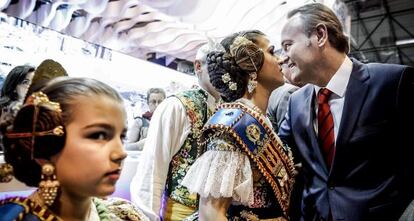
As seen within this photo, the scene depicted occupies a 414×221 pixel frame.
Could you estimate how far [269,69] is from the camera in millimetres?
1448

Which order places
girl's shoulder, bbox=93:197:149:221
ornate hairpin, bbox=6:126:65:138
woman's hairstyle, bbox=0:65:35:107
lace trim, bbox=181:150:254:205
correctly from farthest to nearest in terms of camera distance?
1. woman's hairstyle, bbox=0:65:35:107
2. lace trim, bbox=181:150:254:205
3. girl's shoulder, bbox=93:197:149:221
4. ornate hairpin, bbox=6:126:65:138

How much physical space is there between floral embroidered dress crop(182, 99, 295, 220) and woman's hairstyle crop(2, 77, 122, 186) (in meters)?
0.58

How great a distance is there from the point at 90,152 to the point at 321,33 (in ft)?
4.00

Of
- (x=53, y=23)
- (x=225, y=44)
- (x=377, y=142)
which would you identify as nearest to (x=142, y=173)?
(x=225, y=44)

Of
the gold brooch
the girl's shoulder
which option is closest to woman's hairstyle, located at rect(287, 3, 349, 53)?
the gold brooch

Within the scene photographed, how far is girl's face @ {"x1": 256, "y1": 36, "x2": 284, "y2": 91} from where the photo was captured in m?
1.44

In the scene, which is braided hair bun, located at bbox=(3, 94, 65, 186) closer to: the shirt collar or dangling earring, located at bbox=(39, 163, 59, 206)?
dangling earring, located at bbox=(39, 163, 59, 206)

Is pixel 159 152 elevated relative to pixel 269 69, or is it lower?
lower

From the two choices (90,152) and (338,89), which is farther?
(338,89)

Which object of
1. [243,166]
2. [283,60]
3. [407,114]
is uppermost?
[283,60]

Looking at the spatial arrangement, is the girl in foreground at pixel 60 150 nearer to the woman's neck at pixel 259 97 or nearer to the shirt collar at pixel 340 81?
the woman's neck at pixel 259 97

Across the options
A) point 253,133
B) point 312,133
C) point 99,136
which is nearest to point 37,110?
point 99,136

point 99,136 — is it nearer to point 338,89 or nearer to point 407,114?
point 338,89

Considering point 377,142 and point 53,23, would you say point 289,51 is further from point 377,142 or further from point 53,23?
point 53,23
